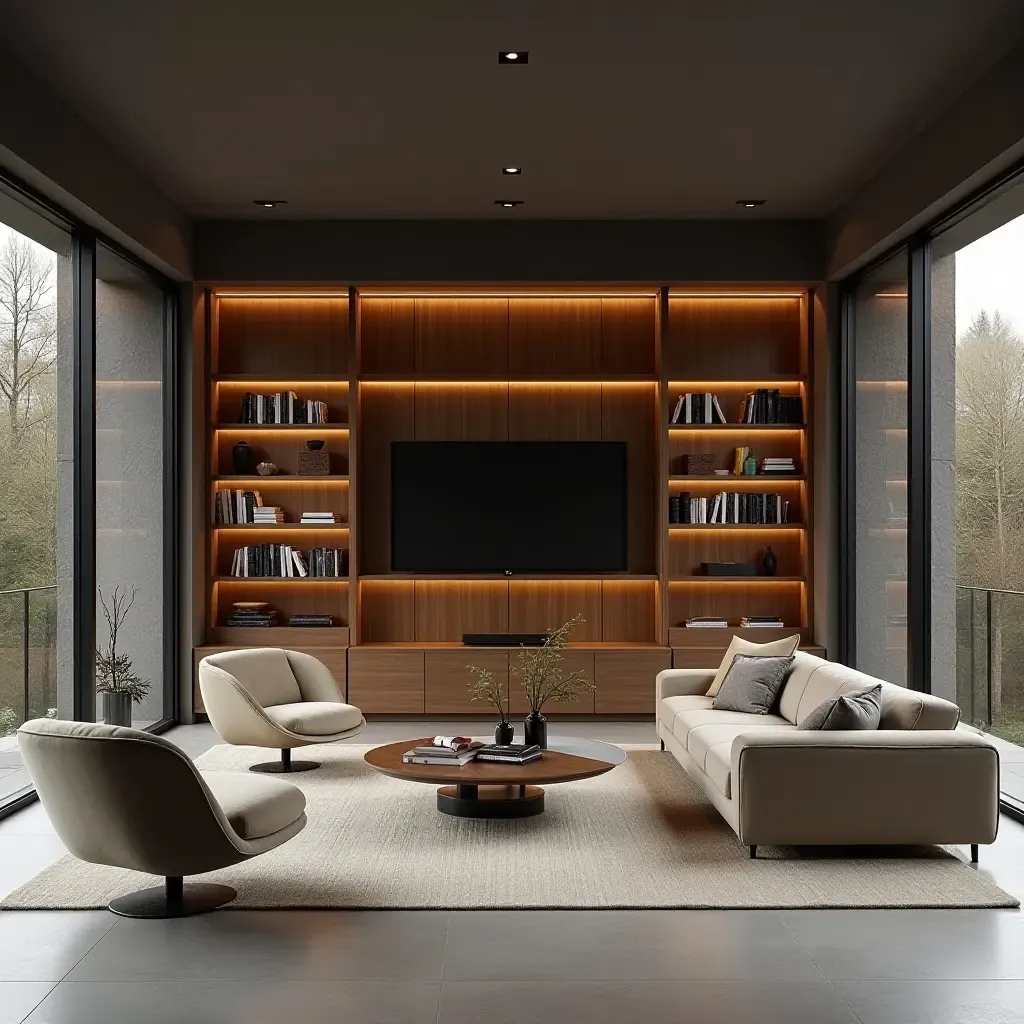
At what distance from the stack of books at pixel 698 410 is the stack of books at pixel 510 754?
353cm

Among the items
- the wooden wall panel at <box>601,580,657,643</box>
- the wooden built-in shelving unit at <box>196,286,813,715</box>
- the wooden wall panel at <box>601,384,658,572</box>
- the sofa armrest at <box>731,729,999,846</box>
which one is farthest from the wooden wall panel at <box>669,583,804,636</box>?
the sofa armrest at <box>731,729,999,846</box>

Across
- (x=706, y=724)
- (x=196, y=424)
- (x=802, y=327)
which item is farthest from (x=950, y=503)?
(x=196, y=424)

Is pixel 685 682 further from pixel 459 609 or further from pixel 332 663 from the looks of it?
pixel 332 663

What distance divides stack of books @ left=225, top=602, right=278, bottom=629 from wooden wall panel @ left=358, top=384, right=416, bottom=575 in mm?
741

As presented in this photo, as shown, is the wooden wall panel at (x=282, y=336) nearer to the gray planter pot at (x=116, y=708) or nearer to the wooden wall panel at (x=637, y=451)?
the wooden wall panel at (x=637, y=451)

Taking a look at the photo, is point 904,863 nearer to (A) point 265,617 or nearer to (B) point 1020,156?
(B) point 1020,156

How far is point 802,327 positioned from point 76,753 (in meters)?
6.17

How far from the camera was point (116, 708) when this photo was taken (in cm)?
682

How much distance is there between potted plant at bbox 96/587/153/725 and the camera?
269 inches

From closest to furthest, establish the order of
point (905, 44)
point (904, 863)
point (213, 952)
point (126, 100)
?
point (213, 952) → point (904, 863) → point (905, 44) → point (126, 100)

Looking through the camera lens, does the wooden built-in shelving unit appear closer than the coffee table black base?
No

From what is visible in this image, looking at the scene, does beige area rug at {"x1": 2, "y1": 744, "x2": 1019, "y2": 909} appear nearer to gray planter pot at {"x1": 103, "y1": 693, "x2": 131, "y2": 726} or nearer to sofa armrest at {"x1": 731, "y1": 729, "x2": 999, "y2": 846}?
sofa armrest at {"x1": 731, "y1": 729, "x2": 999, "y2": 846}

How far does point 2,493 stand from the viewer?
16.9ft

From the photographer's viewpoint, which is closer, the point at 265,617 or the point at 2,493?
the point at 2,493
